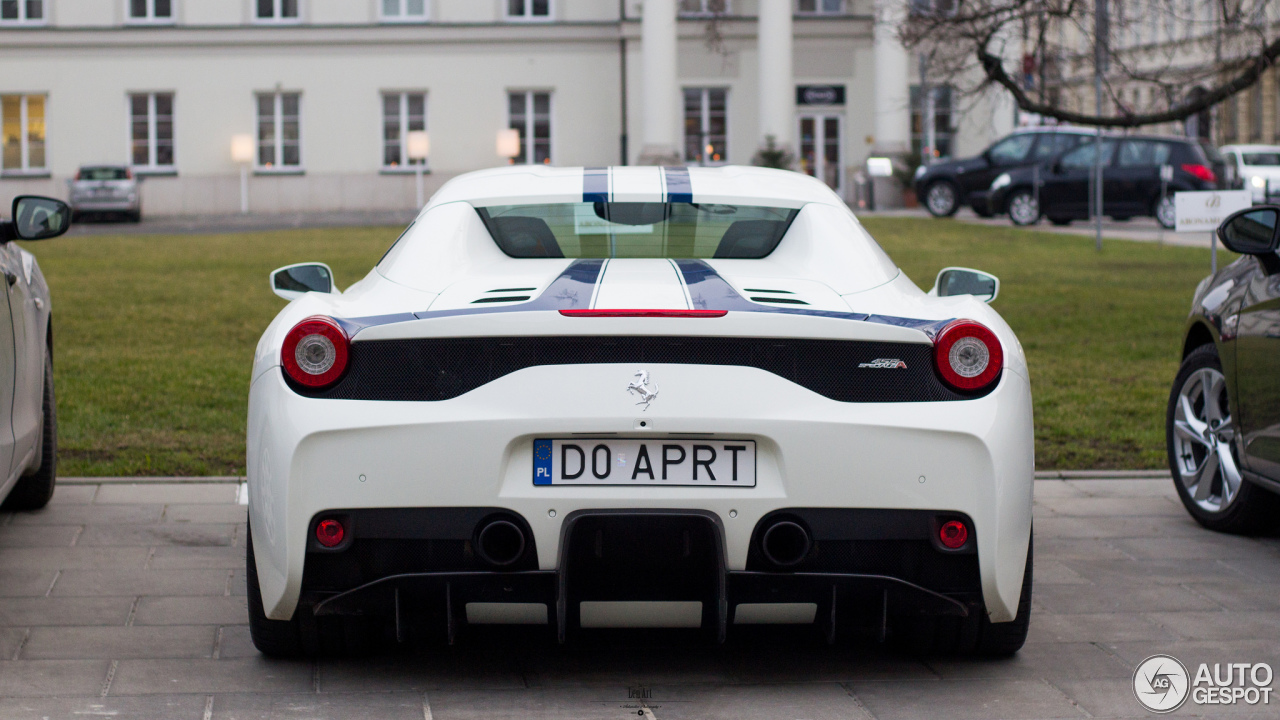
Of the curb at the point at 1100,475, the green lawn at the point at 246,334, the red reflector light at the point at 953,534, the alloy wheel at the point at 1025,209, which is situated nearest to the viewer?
the red reflector light at the point at 953,534

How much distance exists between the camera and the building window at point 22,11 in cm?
4428

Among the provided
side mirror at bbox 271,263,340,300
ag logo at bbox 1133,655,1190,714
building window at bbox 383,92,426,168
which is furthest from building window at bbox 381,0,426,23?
ag logo at bbox 1133,655,1190,714

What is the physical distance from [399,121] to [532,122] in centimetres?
376

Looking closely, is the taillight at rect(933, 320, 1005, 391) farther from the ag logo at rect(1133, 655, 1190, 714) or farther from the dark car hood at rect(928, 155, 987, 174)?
the dark car hood at rect(928, 155, 987, 174)

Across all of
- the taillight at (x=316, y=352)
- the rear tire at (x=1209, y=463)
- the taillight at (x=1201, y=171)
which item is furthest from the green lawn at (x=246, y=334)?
the taillight at (x=1201, y=171)

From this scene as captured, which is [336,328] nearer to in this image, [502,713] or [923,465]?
[502,713]

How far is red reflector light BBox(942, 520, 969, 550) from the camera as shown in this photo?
11.8 ft

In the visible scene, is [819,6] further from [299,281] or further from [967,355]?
[967,355]

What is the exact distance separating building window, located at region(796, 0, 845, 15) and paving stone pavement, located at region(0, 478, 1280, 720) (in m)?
41.3

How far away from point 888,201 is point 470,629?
127 feet

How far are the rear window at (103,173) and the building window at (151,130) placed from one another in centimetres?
515

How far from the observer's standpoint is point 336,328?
141 inches

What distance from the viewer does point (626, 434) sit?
11.5 ft

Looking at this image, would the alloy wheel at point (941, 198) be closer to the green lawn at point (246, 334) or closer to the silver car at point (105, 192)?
the green lawn at point (246, 334)
